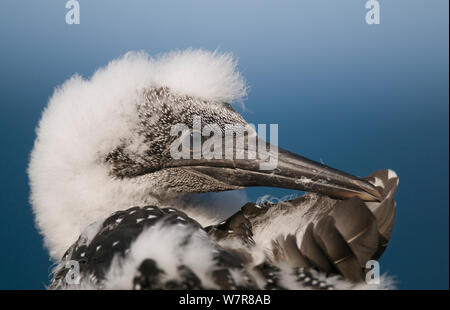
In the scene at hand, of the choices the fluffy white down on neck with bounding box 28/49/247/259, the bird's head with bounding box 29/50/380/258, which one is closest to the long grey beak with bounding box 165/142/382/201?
the bird's head with bounding box 29/50/380/258

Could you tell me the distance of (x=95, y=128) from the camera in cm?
116

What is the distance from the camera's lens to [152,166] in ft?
3.97

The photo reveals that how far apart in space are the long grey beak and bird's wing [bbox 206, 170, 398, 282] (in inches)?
1.3

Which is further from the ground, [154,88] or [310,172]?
[154,88]

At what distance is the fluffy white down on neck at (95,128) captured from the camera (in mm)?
1169

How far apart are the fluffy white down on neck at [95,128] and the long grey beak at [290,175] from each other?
17cm

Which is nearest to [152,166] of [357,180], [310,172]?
[310,172]

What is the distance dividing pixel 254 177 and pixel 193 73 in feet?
1.03

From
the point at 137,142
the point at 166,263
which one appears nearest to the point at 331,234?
the point at 166,263

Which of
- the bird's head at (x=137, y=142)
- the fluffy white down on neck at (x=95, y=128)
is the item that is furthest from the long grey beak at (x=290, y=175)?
the fluffy white down on neck at (x=95, y=128)

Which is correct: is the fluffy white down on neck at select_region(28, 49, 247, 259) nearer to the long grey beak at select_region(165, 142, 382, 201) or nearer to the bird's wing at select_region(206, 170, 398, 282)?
the long grey beak at select_region(165, 142, 382, 201)

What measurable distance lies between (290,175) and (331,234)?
0.72 ft

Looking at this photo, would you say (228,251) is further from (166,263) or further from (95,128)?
(95,128)
